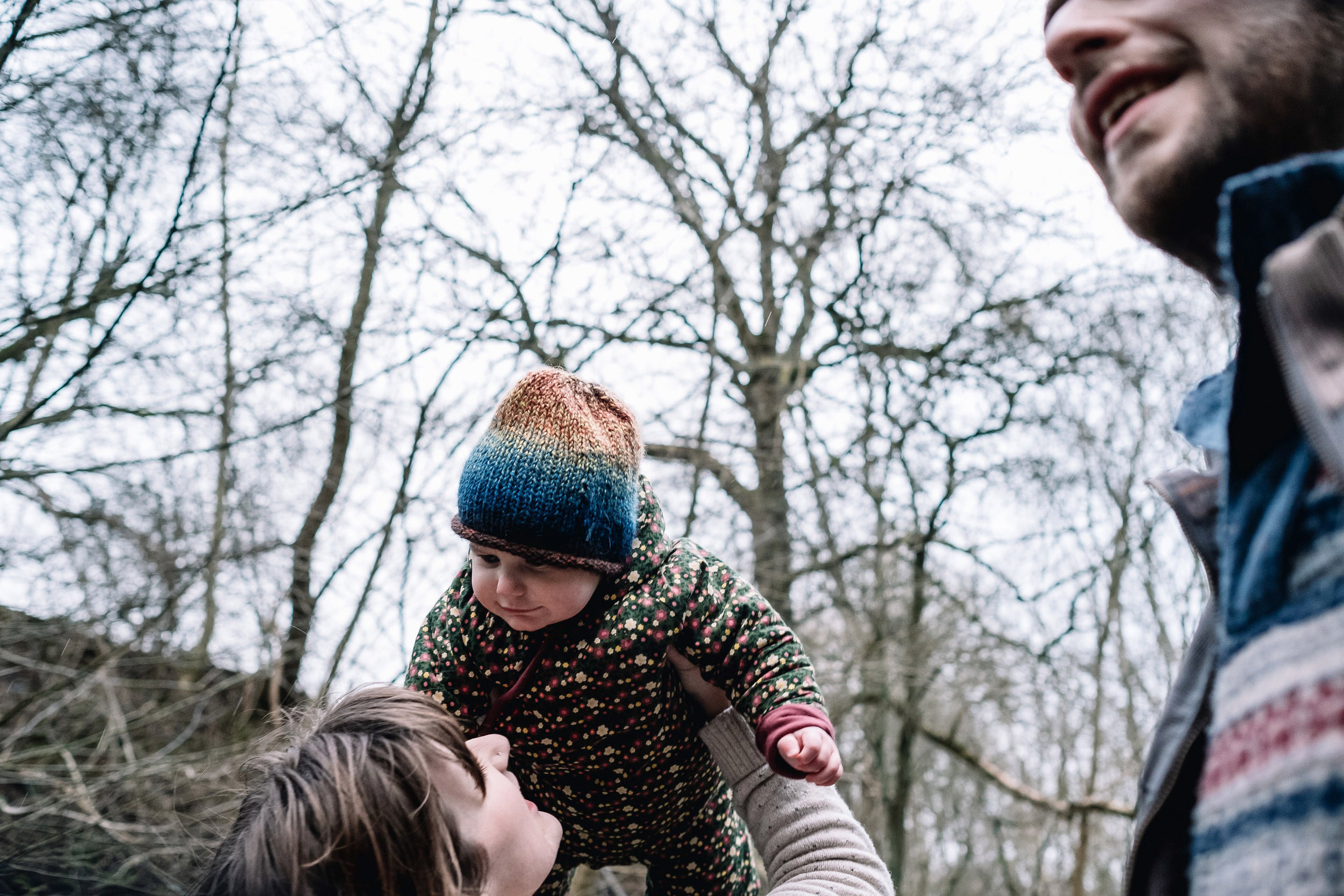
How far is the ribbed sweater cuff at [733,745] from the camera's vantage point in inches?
61.5

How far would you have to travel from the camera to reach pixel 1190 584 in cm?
637

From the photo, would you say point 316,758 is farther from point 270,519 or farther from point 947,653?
point 947,653

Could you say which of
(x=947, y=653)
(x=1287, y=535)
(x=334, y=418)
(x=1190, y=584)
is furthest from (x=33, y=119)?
(x=1190, y=584)

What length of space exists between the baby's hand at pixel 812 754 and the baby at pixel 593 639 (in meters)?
0.09

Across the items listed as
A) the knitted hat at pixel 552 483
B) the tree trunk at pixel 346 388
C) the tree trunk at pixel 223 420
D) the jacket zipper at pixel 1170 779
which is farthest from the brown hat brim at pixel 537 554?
the tree trunk at pixel 346 388

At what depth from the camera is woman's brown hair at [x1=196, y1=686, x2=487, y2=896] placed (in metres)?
1.16

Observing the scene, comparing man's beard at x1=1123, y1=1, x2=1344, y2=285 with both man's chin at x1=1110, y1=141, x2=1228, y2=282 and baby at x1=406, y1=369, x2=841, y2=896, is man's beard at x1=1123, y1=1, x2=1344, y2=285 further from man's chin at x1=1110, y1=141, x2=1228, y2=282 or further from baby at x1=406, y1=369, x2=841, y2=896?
baby at x1=406, y1=369, x2=841, y2=896

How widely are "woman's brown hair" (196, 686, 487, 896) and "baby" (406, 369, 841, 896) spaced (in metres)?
0.28

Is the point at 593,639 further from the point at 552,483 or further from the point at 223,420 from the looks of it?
the point at 223,420

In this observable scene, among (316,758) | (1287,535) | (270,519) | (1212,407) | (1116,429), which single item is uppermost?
(1116,429)

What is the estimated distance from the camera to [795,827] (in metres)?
1.50

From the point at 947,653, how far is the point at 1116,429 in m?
1.77

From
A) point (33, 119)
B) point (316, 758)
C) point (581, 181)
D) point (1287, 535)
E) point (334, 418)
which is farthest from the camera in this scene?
point (334, 418)

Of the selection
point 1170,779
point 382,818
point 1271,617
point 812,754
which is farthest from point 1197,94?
point 382,818
